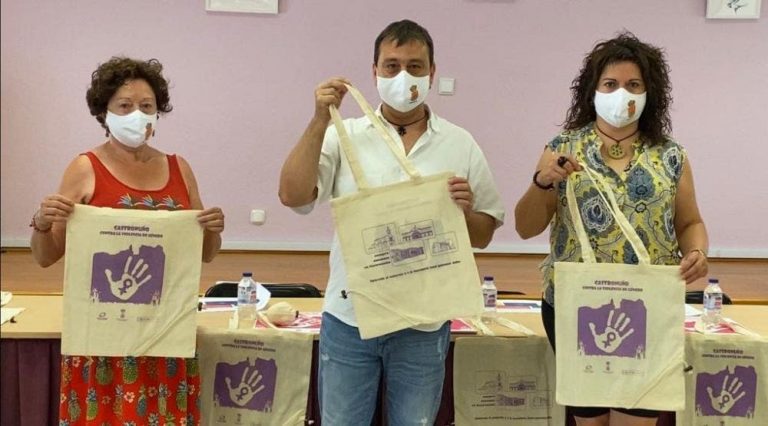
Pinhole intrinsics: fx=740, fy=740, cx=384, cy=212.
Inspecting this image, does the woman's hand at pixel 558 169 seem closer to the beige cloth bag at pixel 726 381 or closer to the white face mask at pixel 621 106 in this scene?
the white face mask at pixel 621 106

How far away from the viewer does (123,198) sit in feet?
6.27

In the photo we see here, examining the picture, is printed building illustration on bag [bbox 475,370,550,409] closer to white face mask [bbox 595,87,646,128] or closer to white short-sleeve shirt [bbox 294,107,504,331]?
white short-sleeve shirt [bbox 294,107,504,331]

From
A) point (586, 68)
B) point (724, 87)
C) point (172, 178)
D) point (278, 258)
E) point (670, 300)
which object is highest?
point (724, 87)

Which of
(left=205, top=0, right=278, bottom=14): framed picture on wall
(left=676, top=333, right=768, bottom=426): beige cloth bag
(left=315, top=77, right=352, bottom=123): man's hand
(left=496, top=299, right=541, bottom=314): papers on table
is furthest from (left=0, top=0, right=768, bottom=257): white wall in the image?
(left=315, top=77, right=352, bottom=123): man's hand

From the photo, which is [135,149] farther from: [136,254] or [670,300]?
[670,300]

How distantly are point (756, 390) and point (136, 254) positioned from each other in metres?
1.86

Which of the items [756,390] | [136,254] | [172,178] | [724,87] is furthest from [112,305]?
[724,87]

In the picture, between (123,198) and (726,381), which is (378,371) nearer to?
(123,198)

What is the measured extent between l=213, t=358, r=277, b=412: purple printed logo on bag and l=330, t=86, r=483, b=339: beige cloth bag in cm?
68

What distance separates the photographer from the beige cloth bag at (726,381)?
2250 mm

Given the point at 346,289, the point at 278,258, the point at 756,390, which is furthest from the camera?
the point at 278,258

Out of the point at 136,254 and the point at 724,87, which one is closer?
the point at 136,254

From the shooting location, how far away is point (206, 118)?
5.74 m

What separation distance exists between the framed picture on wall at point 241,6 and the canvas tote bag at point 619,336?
4222 mm
